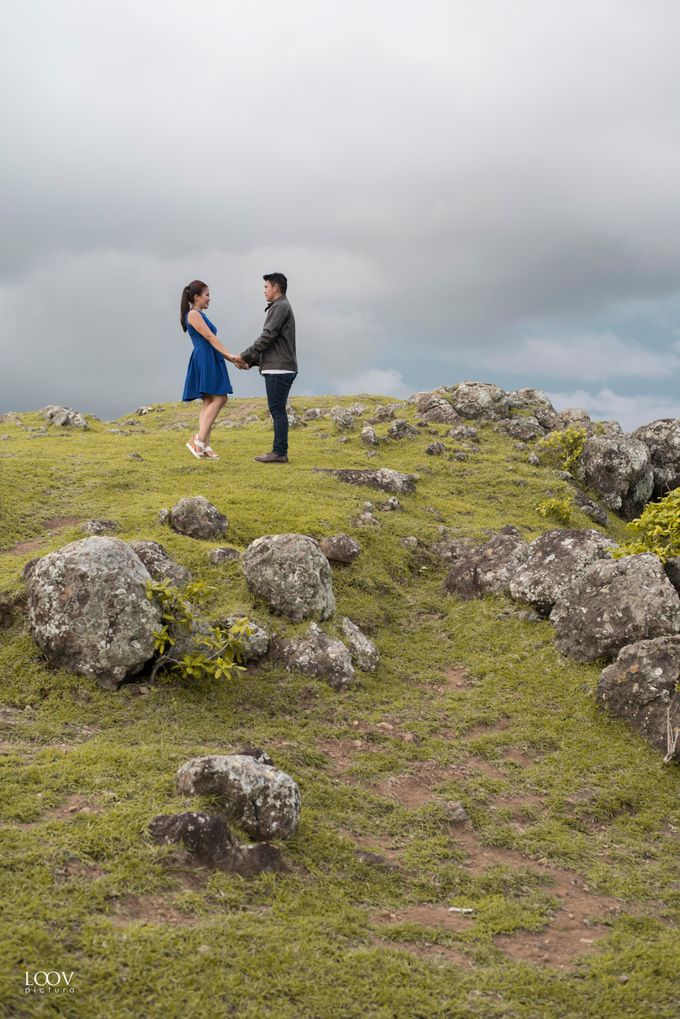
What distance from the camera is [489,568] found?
16344 mm

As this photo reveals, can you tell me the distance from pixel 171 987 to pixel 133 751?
143 inches

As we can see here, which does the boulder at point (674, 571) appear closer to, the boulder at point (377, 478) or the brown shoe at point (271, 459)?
the boulder at point (377, 478)

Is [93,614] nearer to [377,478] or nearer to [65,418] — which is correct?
[377,478]

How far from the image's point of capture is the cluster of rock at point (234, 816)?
7.36m

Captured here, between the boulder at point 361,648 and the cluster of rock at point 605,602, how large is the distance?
3336 millimetres

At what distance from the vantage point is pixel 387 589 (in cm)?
1672

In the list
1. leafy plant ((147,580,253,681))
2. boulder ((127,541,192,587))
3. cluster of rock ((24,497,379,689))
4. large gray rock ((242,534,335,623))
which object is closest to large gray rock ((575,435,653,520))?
cluster of rock ((24,497,379,689))

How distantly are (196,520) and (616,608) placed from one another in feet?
28.0

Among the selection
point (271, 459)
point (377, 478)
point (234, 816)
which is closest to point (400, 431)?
point (377, 478)

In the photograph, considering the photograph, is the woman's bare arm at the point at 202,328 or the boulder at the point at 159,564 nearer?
the boulder at the point at 159,564

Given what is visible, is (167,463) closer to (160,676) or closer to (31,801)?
(160,676)

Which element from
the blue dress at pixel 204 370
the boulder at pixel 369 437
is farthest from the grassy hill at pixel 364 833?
the boulder at pixel 369 437

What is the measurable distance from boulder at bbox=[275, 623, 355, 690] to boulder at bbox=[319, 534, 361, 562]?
3.62m

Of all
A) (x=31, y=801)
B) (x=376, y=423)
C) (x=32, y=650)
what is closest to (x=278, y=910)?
(x=31, y=801)
